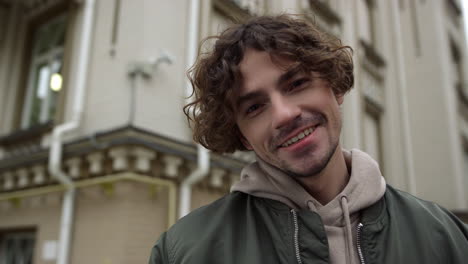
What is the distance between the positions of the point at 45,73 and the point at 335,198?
548 cm

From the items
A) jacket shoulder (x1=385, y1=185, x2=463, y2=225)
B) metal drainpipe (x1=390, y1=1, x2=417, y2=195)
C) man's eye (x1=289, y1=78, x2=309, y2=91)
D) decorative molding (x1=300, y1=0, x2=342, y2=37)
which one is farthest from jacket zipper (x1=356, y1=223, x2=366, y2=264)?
metal drainpipe (x1=390, y1=1, x2=417, y2=195)

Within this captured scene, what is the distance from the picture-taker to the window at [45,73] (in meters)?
5.54

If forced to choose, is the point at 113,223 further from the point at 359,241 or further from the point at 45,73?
the point at 359,241

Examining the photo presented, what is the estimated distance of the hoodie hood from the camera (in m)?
1.40

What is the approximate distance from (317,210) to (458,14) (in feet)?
52.0

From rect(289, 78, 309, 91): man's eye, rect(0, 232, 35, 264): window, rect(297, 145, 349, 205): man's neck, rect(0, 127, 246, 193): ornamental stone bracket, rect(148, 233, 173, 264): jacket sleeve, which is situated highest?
rect(0, 127, 246, 193): ornamental stone bracket

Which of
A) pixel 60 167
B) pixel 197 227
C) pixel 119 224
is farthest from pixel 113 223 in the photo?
pixel 197 227

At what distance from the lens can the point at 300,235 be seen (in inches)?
52.6

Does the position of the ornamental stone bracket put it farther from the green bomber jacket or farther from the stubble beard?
the stubble beard

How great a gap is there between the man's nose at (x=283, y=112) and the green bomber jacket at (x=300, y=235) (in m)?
0.29

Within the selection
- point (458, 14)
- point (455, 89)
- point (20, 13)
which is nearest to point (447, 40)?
point (455, 89)

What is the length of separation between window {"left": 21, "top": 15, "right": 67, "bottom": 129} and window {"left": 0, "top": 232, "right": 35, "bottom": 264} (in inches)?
59.1

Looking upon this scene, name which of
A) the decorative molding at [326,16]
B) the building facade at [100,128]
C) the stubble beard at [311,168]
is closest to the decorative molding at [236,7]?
the building facade at [100,128]

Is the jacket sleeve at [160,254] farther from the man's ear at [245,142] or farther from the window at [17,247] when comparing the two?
the window at [17,247]
